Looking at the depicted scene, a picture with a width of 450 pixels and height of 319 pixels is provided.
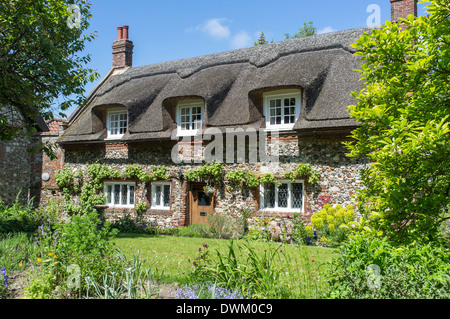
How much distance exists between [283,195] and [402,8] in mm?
7407

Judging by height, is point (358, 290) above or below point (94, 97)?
below

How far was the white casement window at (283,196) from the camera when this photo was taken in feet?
42.3

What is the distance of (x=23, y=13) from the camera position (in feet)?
32.1

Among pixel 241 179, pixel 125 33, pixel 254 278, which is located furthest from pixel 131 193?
pixel 254 278

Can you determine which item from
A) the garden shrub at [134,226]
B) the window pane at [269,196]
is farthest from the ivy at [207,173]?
the garden shrub at [134,226]

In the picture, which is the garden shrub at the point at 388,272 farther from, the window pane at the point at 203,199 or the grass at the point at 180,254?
the window pane at the point at 203,199

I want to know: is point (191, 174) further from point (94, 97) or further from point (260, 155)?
point (94, 97)

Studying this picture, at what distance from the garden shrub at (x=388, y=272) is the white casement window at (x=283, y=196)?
8.46 meters

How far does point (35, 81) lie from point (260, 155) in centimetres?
719

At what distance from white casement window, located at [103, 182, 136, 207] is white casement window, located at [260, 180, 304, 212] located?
19.2 feet

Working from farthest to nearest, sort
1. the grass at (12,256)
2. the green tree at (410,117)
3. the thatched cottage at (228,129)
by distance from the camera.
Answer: the thatched cottage at (228,129) < the grass at (12,256) < the green tree at (410,117)

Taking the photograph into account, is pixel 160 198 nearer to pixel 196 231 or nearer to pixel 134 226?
pixel 134 226

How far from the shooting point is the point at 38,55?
1038 centimetres
